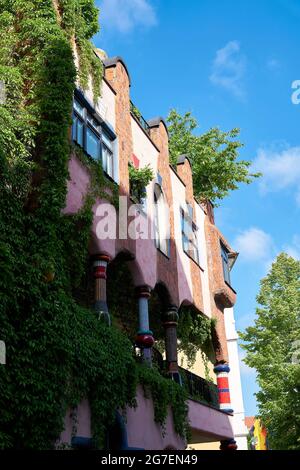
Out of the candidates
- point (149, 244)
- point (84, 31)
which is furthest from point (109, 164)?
point (84, 31)

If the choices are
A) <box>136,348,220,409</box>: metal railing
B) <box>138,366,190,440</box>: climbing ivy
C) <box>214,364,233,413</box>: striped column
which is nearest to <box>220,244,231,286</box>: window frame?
<box>214,364,233,413</box>: striped column

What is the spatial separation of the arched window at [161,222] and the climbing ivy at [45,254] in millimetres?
4347

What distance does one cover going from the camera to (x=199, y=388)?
19125mm

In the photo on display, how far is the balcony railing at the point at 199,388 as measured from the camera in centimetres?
1767

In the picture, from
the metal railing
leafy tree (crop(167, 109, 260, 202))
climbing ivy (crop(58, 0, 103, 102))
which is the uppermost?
leafy tree (crop(167, 109, 260, 202))

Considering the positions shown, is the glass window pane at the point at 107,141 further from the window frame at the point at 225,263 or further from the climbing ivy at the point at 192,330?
the window frame at the point at 225,263

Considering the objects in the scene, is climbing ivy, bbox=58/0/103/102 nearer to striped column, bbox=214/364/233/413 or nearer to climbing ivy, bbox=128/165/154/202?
climbing ivy, bbox=128/165/154/202

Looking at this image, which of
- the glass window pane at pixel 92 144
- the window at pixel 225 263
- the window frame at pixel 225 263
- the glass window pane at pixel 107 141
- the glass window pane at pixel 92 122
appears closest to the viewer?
the glass window pane at pixel 92 144

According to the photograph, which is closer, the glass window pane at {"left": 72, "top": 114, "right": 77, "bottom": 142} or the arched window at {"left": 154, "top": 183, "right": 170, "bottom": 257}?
the glass window pane at {"left": 72, "top": 114, "right": 77, "bottom": 142}

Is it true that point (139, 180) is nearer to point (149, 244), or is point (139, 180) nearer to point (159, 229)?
point (149, 244)

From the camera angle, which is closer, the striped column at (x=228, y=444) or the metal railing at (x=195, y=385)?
the metal railing at (x=195, y=385)

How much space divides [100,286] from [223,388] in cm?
890

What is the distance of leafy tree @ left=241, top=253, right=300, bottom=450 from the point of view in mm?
25547

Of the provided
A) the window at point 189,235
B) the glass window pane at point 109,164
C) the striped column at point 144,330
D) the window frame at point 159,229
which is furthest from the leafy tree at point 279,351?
the glass window pane at point 109,164
